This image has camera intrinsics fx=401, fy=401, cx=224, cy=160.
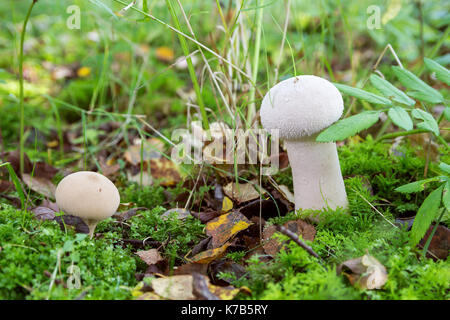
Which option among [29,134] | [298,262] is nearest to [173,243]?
[298,262]

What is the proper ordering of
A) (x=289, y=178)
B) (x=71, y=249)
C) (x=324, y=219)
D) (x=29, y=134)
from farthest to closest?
(x=29, y=134)
(x=289, y=178)
(x=324, y=219)
(x=71, y=249)

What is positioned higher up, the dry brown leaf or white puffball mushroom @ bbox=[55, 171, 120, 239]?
white puffball mushroom @ bbox=[55, 171, 120, 239]

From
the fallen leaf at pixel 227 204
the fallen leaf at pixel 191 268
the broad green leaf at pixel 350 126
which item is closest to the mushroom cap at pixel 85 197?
the fallen leaf at pixel 191 268

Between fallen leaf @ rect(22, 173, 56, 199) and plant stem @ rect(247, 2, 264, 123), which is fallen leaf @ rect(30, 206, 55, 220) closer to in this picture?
fallen leaf @ rect(22, 173, 56, 199)

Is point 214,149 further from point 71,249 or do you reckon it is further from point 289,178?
point 71,249

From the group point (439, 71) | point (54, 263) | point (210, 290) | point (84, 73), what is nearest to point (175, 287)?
point (210, 290)

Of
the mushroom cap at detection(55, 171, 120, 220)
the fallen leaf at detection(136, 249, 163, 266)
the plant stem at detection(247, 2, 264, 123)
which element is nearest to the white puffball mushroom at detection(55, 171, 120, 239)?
the mushroom cap at detection(55, 171, 120, 220)

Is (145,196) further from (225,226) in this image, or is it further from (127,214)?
(225,226)
